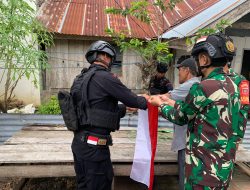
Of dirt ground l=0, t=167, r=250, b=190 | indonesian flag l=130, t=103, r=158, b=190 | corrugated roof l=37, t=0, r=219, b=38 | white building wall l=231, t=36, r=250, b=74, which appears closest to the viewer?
indonesian flag l=130, t=103, r=158, b=190

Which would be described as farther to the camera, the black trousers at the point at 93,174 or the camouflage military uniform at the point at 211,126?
the black trousers at the point at 93,174

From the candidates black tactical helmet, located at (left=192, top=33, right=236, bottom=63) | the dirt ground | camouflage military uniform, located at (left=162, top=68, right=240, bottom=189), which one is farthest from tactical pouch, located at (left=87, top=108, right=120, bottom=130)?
the dirt ground

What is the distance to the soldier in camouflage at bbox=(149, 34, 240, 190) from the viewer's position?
6.29 feet

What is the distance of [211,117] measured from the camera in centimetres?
195

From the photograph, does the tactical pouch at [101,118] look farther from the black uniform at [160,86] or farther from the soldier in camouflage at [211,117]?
the black uniform at [160,86]

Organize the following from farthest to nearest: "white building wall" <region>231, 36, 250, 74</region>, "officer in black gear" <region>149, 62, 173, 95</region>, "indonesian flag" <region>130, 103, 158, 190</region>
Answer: "white building wall" <region>231, 36, 250, 74</region> → "officer in black gear" <region>149, 62, 173, 95</region> → "indonesian flag" <region>130, 103, 158, 190</region>

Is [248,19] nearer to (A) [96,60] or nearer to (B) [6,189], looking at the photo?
(A) [96,60]

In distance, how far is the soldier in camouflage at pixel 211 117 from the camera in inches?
75.5

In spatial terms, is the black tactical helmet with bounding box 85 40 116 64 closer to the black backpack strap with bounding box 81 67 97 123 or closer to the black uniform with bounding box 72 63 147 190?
the black uniform with bounding box 72 63 147 190

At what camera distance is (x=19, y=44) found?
5133 millimetres

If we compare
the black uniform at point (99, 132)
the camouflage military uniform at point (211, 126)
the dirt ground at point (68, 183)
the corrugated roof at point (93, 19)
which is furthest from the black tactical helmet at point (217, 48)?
the corrugated roof at point (93, 19)

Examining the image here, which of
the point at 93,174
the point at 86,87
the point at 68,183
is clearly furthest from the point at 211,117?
the point at 68,183

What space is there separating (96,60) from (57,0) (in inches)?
280

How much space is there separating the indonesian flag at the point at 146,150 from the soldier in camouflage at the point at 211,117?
35.2 inches
